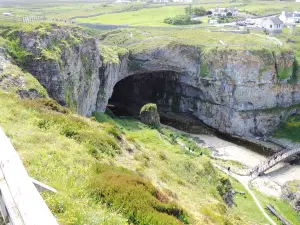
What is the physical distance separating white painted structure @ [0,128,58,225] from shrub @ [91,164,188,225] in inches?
162

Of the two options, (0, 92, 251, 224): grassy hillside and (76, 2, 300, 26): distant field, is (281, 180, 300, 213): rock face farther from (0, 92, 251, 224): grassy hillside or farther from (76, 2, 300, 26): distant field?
(76, 2, 300, 26): distant field

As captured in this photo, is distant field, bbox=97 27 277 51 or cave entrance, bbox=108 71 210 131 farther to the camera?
distant field, bbox=97 27 277 51

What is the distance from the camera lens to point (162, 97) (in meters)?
87.3

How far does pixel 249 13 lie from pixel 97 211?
455 feet

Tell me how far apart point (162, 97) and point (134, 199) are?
7192 cm

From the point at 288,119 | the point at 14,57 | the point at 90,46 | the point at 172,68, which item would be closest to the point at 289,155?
the point at 288,119

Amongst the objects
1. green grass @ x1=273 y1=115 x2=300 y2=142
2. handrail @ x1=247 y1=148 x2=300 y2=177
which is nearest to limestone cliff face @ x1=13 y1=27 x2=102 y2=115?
handrail @ x1=247 y1=148 x2=300 y2=177

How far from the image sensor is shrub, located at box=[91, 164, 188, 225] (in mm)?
15141

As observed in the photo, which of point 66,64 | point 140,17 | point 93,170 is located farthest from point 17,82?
point 140,17

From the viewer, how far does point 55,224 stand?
34.0 feet

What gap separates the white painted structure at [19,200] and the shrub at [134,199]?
162 inches

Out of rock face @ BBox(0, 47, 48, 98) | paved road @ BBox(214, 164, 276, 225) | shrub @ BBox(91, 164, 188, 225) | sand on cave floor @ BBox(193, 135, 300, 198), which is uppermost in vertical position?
rock face @ BBox(0, 47, 48, 98)

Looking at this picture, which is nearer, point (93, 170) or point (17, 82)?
point (93, 170)

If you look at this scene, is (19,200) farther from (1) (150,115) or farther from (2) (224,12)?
(2) (224,12)
